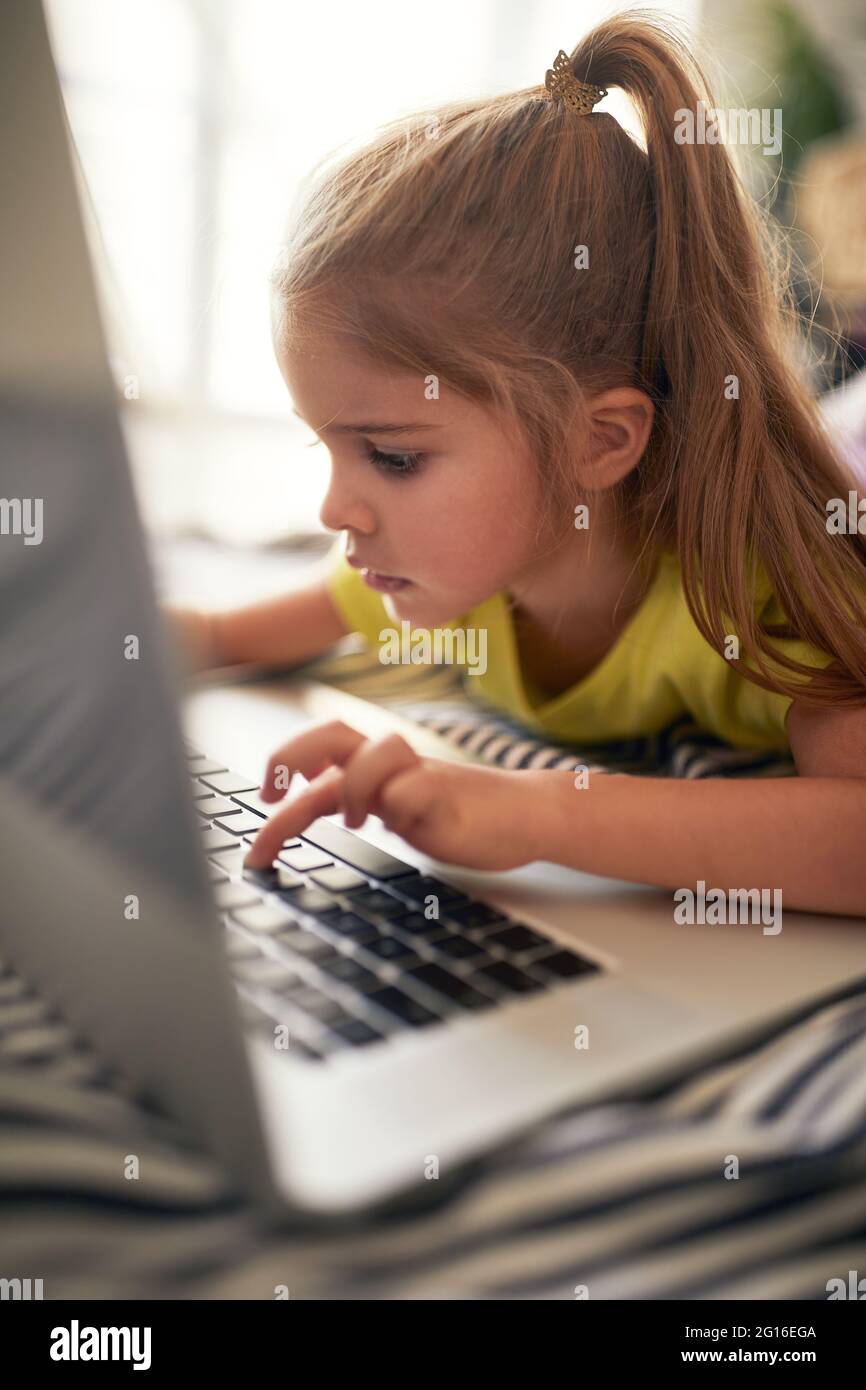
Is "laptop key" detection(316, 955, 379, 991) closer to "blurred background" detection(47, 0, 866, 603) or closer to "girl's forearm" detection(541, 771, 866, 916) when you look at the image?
"girl's forearm" detection(541, 771, 866, 916)

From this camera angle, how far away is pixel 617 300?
26.1 inches

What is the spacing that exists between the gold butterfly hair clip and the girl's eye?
22 centimetres

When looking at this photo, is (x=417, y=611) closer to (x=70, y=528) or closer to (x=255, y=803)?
(x=255, y=803)

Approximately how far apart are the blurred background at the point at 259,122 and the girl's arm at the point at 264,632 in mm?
700

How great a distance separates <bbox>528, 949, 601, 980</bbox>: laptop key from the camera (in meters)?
0.45

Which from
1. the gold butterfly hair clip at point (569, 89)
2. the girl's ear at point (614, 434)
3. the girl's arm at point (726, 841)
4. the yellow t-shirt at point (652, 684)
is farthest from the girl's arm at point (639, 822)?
the gold butterfly hair clip at point (569, 89)

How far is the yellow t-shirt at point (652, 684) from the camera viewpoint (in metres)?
0.69

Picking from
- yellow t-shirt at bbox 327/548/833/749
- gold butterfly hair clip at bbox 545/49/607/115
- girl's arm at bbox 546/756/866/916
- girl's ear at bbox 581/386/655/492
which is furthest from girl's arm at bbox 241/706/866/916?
gold butterfly hair clip at bbox 545/49/607/115

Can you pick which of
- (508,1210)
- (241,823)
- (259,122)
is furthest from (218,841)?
(259,122)

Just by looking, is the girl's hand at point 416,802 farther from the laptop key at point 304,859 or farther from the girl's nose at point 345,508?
the girl's nose at point 345,508

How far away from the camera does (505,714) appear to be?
2.77 ft

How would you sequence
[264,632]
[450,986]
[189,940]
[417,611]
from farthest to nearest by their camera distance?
[264,632]
[417,611]
[450,986]
[189,940]

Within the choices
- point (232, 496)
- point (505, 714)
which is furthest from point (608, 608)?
point (232, 496)

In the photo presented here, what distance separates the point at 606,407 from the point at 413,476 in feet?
0.43
